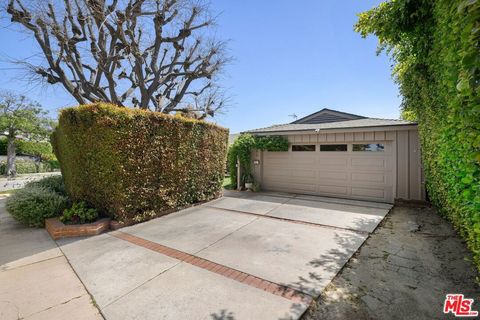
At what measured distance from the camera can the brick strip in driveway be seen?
8.73ft

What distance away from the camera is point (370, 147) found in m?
7.95

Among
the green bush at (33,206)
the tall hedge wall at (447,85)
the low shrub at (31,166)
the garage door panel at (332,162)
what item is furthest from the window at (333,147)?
the low shrub at (31,166)

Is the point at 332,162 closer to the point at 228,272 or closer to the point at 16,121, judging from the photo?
the point at 228,272

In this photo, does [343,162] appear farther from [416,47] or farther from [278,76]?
[278,76]

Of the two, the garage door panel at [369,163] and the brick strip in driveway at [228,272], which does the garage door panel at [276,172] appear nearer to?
the garage door panel at [369,163]

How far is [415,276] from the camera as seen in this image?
3.07 meters

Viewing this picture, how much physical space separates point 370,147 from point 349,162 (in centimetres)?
89

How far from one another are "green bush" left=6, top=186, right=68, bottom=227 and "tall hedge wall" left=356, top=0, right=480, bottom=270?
Result: 7.87 m

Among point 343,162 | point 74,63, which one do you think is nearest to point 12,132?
point 74,63

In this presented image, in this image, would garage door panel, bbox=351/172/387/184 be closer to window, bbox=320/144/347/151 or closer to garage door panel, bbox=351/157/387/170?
garage door panel, bbox=351/157/387/170

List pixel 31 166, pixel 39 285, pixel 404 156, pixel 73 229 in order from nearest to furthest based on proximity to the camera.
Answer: pixel 39 285 < pixel 73 229 < pixel 404 156 < pixel 31 166

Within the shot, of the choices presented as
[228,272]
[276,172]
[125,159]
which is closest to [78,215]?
[125,159]

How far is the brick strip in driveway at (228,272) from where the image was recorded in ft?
8.73

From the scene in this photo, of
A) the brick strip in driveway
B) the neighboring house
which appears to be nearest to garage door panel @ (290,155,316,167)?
the neighboring house
